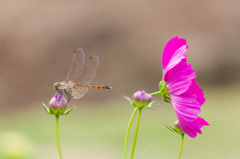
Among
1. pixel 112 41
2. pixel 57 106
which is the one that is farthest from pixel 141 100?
pixel 112 41

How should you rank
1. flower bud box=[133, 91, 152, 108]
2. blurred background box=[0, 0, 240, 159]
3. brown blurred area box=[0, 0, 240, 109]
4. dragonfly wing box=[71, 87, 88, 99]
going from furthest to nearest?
brown blurred area box=[0, 0, 240, 109]
blurred background box=[0, 0, 240, 159]
dragonfly wing box=[71, 87, 88, 99]
flower bud box=[133, 91, 152, 108]

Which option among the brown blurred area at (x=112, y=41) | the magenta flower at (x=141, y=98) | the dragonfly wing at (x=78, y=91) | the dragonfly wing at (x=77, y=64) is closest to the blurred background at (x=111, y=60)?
the brown blurred area at (x=112, y=41)

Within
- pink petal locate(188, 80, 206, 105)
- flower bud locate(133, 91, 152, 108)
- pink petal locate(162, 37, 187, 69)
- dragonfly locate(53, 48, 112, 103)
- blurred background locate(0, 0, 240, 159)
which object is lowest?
pink petal locate(188, 80, 206, 105)

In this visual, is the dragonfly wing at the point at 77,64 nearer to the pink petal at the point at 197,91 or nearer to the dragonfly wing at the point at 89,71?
the dragonfly wing at the point at 89,71

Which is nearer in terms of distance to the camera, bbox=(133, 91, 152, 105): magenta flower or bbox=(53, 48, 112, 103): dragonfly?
bbox=(133, 91, 152, 105): magenta flower

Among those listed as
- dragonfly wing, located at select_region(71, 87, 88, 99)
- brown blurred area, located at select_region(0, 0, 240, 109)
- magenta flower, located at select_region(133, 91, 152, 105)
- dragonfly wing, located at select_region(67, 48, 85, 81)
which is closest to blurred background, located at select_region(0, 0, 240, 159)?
brown blurred area, located at select_region(0, 0, 240, 109)

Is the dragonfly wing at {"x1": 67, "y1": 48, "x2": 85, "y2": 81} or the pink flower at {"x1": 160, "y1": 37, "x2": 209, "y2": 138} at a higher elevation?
the dragonfly wing at {"x1": 67, "y1": 48, "x2": 85, "y2": 81}

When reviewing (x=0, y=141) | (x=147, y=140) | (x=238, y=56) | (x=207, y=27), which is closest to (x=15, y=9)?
(x=207, y=27)

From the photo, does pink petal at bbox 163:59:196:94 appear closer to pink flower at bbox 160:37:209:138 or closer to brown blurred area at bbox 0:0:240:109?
pink flower at bbox 160:37:209:138
